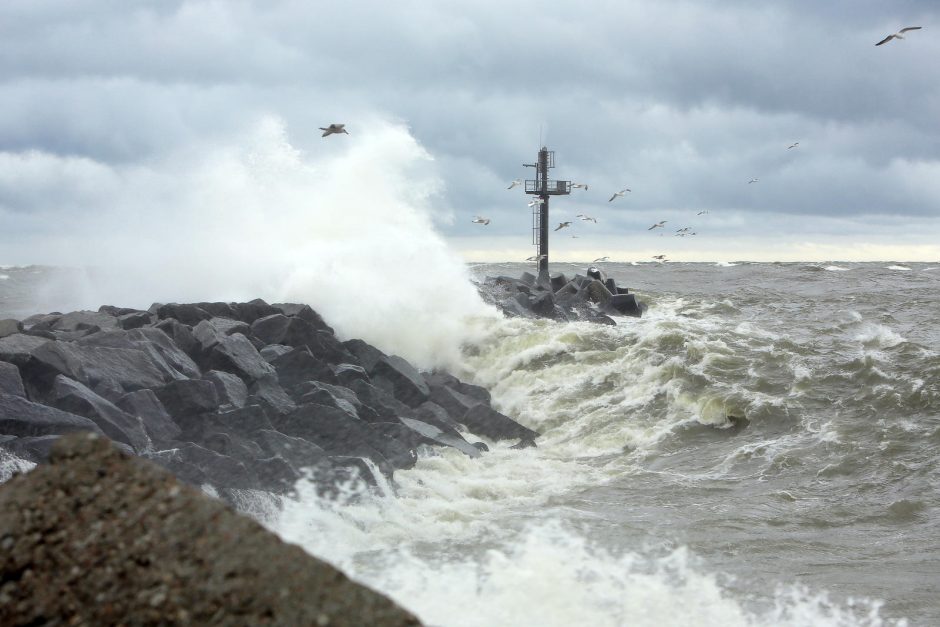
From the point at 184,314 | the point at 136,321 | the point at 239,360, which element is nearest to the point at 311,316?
the point at 184,314

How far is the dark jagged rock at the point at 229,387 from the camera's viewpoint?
8992 mm

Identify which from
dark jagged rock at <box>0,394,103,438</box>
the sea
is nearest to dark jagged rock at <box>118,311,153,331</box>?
the sea

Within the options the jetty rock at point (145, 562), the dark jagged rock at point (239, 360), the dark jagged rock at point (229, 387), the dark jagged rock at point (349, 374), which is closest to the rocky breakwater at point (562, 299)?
the dark jagged rock at point (349, 374)

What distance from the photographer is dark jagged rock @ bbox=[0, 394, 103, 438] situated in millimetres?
7297

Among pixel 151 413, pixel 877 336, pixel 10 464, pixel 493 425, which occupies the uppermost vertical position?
pixel 877 336

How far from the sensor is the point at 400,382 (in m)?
11.3

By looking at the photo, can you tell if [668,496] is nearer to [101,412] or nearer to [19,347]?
[101,412]

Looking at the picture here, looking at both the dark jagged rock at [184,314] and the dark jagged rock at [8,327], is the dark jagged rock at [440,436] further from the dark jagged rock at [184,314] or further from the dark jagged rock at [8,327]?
the dark jagged rock at [8,327]

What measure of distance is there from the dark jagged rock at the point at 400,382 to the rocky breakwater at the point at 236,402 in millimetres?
15

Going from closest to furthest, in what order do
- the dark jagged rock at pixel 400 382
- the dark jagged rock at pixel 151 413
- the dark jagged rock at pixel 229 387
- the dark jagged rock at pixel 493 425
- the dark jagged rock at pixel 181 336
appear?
1. the dark jagged rock at pixel 151 413
2. the dark jagged rock at pixel 229 387
3. the dark jagged rock at pixel 493 425
4. the dark jagged rock at pixel 181 336
5. the dark jagged rock at pixel 400 382

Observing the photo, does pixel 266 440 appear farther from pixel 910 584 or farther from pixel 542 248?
pixel 542 248

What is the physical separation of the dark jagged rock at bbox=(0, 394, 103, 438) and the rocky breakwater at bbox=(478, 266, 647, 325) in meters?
11.1

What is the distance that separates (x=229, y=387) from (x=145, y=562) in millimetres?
7134

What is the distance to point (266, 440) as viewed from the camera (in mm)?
7926
